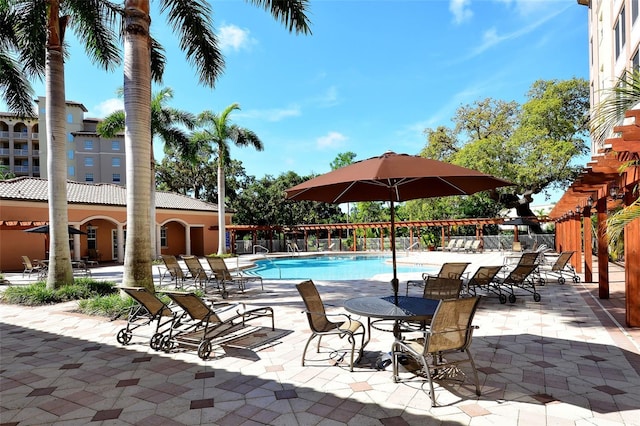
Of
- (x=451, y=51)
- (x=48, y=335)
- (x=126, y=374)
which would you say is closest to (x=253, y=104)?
(x=451, y=51)

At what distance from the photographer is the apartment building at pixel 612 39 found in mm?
12227

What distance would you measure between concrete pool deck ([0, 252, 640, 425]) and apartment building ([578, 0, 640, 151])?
21.3ft

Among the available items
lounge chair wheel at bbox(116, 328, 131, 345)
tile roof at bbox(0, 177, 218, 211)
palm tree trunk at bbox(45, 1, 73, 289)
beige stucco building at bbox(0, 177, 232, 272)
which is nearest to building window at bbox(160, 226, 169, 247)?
beige stucco building at bbox(0, 177, 232, 272)

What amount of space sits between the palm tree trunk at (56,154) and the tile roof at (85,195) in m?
11.8

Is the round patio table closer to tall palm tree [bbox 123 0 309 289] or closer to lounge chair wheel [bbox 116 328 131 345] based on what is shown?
lounge chair wheel [bbox 116 328 131 345]

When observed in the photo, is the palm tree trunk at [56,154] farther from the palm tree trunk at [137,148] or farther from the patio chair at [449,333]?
the patio chair at [449,333]

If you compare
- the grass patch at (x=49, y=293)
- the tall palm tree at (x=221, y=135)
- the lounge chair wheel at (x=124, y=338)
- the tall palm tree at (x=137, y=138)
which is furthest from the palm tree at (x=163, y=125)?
the lounge chair wheel at (x=124, y=338)

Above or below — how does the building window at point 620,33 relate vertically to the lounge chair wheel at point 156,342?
above

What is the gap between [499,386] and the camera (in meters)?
3.76

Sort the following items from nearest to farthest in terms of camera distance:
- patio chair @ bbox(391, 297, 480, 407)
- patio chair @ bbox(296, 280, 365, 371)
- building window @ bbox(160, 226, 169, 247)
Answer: patio chair @ bbox(391, 297, 480, 407) → patio chair @ bbox(296, 280, 365, 371) → building window @ bbox(160, 226, 169, 247)

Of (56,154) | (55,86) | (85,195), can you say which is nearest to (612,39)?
(55,86)

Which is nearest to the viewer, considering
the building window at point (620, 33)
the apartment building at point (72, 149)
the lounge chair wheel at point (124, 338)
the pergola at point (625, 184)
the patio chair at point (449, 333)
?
the patio chair at point (449, 333)

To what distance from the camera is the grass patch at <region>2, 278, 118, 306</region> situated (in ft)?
29.6

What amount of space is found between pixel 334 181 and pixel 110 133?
64.1ft
